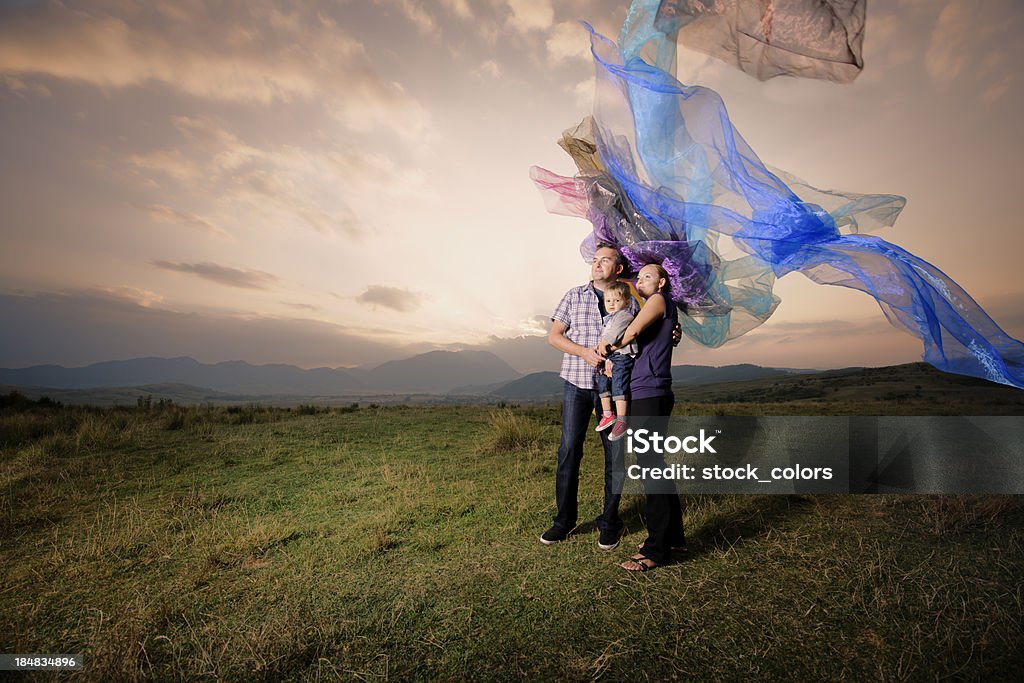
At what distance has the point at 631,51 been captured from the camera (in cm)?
345

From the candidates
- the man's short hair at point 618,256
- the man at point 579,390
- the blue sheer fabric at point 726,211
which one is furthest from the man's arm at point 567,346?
the blue sheer fabric at point 726,211

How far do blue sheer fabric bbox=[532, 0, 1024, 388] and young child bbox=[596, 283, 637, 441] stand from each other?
1.38 ft

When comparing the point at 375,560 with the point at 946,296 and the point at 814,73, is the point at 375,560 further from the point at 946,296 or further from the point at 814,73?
the point at 814,73

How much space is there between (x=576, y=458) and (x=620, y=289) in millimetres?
1550

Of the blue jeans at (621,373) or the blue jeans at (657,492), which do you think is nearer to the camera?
the blue jeans at (657,492)

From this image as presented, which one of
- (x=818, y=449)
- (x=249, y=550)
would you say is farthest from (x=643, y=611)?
(x=818, y=449)

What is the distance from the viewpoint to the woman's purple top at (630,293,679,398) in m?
3.55

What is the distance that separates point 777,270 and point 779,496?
135 inches

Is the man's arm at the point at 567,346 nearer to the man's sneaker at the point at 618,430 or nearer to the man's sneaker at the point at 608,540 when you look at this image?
the man's sneaker at the point at 618,430

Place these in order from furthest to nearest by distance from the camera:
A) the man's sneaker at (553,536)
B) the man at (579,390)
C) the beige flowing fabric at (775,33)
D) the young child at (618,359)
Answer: the man's sneaker at (553,536)
the man at (579,390)
the young child at (618,359)
the beige flowing fabric at (775,33)

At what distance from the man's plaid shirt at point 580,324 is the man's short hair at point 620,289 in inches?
2.9

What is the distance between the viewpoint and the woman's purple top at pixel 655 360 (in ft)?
11.7

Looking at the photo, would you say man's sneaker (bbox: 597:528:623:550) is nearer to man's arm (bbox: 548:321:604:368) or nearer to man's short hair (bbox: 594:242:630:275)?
man's arm (bbox: 548:321:604:368)

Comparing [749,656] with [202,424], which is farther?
[202,424]
